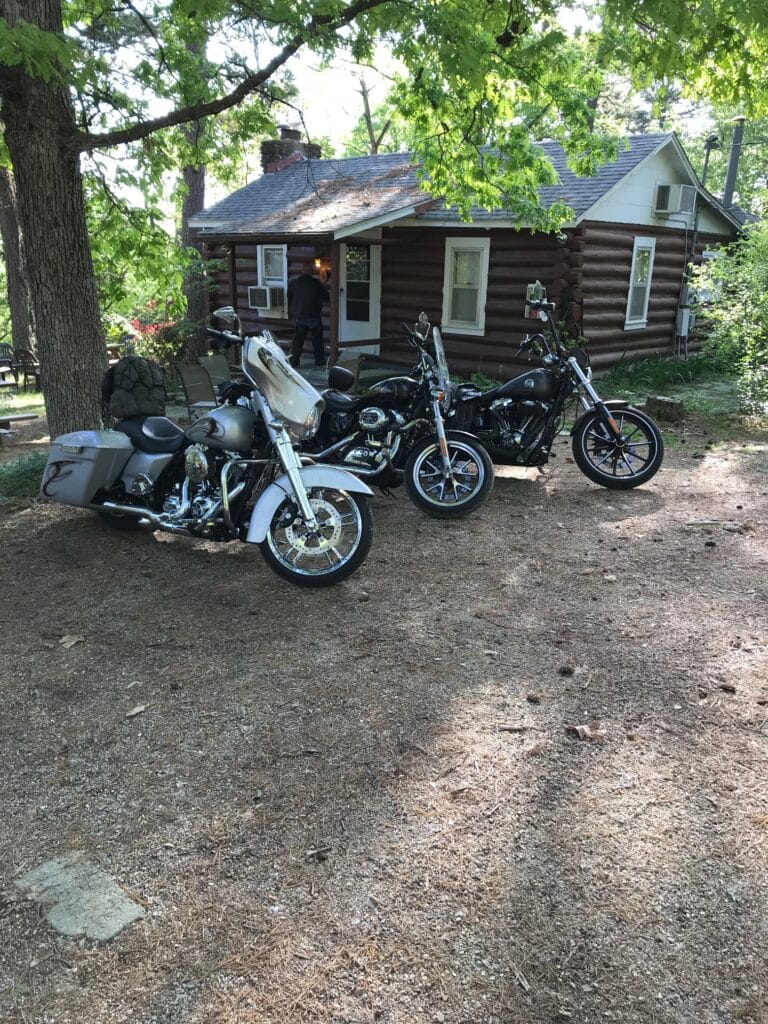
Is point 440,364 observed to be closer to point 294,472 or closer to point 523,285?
point 294,472

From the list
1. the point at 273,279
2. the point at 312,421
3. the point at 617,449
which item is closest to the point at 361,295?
the point at 273,279

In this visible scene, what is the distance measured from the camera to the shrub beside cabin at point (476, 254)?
12.8 m

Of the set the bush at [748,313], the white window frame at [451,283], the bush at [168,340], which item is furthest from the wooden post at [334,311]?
the bush at [748,313]

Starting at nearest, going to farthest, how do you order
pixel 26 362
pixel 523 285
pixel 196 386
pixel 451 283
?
pixel 196 386
pixel 523 285
pixel 451 283
pixel 26 362

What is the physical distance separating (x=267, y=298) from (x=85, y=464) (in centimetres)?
1125

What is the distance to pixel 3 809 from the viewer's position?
273 centimetres

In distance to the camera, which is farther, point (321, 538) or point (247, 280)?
point (247, 280)

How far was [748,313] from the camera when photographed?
10875 millimetres

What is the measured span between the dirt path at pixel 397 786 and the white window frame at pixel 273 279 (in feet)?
37.9

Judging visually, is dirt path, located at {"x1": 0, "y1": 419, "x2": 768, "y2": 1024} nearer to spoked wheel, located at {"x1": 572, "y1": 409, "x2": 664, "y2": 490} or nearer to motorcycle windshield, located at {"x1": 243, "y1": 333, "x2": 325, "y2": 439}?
motorcycle windshield, located at {"x1": 243, "y1": 333, "x2": 325, "y2": 439}

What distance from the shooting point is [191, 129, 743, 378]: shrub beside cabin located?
12.8 meters

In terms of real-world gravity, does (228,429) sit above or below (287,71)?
below

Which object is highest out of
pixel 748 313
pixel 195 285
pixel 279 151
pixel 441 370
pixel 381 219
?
pixel 279 151

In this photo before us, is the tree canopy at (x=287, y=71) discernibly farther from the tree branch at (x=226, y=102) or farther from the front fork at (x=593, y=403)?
the front fork at (x=593, y=403)
